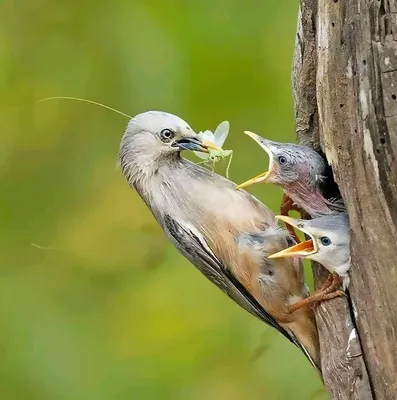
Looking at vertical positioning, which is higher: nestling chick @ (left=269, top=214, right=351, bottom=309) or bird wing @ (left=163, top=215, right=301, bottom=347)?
nestling chick @ (left=269, top=214, right=351, bottom=309)

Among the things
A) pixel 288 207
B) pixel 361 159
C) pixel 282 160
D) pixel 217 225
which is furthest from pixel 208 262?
pixel 361 159

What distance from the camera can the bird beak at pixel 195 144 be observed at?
70.3 inches

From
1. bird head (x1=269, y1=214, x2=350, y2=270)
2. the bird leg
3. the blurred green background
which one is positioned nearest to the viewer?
bird head (x1=269, y1=214, x2=350, y2=270)

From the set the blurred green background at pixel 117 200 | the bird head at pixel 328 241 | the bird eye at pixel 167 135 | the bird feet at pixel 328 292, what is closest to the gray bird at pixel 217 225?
the bird eye at pixel 167 135

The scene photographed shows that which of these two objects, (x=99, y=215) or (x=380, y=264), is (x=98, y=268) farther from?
(x=380, y=264)

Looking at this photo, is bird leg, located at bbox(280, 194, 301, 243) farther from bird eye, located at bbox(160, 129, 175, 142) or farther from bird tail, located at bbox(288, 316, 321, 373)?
bird eye, located at bbox(160, 129, 175, 142)

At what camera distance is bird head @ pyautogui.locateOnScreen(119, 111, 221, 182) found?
5.93ft

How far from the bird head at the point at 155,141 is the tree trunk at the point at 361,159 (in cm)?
31

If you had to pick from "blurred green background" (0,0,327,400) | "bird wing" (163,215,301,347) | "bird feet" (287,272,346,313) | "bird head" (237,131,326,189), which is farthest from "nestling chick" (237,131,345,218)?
"blurred green background" (0,0,327,400)

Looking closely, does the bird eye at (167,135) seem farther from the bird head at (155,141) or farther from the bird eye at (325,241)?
the bird eye at (325,241)

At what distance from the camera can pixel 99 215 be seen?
2.58 m

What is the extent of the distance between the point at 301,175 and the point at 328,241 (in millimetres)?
153

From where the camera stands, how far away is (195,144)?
1796 millimetres

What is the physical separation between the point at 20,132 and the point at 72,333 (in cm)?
64
